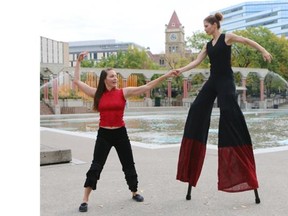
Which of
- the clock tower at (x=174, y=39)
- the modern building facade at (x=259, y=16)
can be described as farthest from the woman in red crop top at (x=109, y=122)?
the modern building facade at (x=259, y=16)

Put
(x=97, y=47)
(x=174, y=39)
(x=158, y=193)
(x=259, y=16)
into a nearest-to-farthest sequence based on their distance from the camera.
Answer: (x=158, y=193) → (x=174, y=39) → (x=259, y=16) → (x=97, y=47)

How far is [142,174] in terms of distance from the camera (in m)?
6.48

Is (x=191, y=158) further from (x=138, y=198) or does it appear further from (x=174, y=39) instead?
(x=174, y=39)

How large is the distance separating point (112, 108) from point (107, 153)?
550 millimetres

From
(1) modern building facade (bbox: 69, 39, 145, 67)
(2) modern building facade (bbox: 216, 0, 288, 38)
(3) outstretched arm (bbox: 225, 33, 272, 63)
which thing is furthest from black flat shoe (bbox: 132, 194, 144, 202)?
(1) modern building facade (bbox: 69, 39, 145, 67)

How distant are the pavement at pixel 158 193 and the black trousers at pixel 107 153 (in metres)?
0.29

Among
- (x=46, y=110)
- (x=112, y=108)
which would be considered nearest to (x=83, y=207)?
(x=112, y=108)

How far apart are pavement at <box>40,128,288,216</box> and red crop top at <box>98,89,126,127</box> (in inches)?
37.3

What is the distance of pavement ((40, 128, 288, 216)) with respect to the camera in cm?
441

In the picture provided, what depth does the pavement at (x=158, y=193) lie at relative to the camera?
441 centimetres

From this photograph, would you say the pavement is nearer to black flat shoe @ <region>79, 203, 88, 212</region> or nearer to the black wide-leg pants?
black flat shoe @ <region>79, 203, 88, 212</region>

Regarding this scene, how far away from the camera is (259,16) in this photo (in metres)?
136

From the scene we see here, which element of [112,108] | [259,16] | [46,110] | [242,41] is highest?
[259,16]
